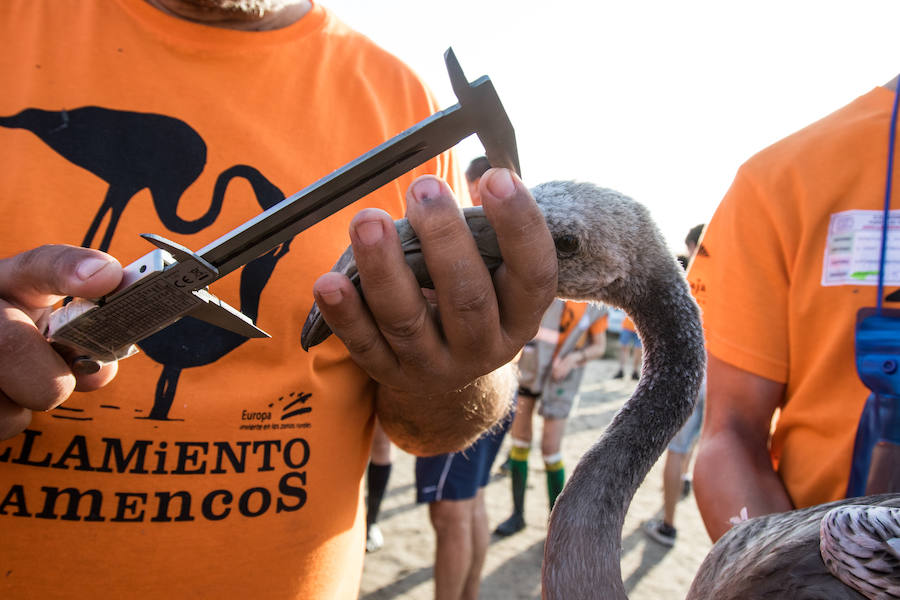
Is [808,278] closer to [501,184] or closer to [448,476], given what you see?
[501,184]

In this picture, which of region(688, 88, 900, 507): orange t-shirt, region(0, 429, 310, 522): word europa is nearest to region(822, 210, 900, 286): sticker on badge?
region(688, 88, 900, 507): orange t-shirt

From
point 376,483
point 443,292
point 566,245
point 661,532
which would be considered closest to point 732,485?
point 566,245

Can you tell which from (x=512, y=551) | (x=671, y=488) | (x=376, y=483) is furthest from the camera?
(x=671, y=488)

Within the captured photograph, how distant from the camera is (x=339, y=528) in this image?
1.56 meters

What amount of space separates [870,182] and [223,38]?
2108mm

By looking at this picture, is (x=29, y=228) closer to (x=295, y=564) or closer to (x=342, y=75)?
(x=342, y=75)

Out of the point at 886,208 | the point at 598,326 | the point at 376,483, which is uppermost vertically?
the point at 598,326

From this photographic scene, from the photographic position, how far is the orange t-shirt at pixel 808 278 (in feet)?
5.85

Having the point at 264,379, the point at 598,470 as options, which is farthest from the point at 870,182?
the point at 264,379

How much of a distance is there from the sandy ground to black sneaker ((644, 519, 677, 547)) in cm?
7

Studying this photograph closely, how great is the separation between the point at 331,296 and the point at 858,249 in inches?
68.8

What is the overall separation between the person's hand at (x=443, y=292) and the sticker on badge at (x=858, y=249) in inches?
49.5

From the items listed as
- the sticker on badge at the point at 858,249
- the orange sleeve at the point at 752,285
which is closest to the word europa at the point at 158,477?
the orange sleeve at the point at 752,285

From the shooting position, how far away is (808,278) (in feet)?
6.15
